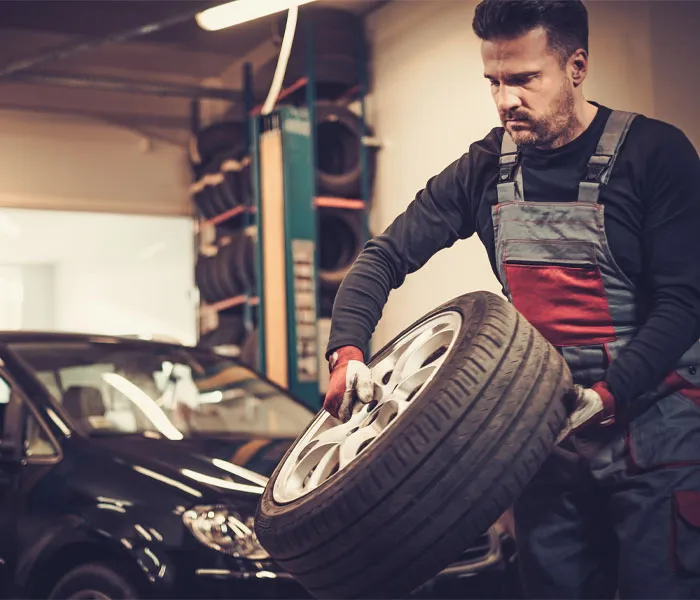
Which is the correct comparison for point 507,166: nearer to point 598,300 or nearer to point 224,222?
point 598,300

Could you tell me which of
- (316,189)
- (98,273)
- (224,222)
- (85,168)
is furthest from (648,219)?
(98,273)

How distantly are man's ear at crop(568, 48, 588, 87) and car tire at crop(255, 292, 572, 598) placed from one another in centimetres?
44

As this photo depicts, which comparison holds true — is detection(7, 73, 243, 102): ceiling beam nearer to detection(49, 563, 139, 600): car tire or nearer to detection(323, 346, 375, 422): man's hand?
detection(49, 563, 139, 600): car tire

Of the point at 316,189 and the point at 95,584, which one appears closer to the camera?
the point at 95,584

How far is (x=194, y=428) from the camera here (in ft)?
12.1

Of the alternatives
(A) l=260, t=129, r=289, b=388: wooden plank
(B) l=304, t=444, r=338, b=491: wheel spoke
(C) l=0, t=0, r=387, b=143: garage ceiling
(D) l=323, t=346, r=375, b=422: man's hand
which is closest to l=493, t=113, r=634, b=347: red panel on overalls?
(D) l=323, t=346, r=375, b=422: man's hand

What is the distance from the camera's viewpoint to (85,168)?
8711 mm

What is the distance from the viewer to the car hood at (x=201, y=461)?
3090 millimetres

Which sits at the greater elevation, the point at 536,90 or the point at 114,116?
the point at 114,116

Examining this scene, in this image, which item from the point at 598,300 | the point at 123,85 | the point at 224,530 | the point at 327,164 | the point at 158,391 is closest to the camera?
the point at 598,300

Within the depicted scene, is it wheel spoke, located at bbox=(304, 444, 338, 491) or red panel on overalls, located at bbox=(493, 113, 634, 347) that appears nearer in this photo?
red panel on overalls, located at bbox=(493, 113, 634, 347)

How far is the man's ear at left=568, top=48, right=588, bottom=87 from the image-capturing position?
1.89m

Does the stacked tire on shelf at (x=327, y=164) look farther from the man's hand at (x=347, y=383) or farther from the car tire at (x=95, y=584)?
the man's hand at (x=347, y=383)

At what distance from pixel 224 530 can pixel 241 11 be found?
2220mm
